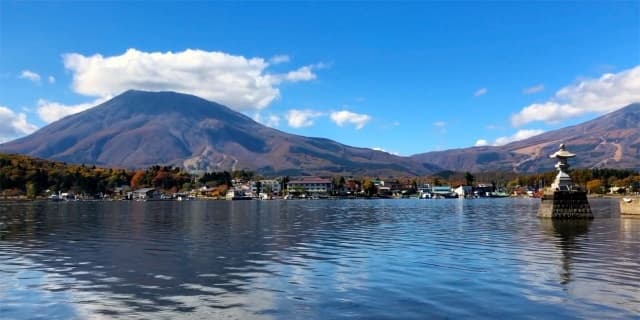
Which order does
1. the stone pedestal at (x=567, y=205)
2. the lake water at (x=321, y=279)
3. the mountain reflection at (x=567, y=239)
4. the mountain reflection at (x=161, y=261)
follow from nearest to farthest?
the lake water at (x=321, y=279)
the mountain reflection at (x=161, y=261)
the mountain reflection at (x=567, y=239)
the stone pedestal at (x=567, y=205)

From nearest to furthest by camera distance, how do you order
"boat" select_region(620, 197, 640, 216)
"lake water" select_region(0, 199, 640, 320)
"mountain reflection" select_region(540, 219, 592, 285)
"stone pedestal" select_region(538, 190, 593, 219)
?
"lake water" select_region(0, 199, 640, 320), "mountain reflection" select_region(540, 219, 592, 285), "stone pedestal" select_region(538, 190, 593, 219), "boat" select_region(620, 197, 640, 216)

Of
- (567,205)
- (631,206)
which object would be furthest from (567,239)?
(631,206)

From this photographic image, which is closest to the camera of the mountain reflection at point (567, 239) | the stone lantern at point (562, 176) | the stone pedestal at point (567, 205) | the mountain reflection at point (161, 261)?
the mountain reflection at point (161, 261)

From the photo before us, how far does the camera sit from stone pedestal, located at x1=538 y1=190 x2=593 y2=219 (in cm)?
6606

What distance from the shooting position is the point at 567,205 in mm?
66312

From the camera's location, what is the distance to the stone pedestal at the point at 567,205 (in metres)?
66.1

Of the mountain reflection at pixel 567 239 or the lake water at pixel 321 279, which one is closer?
→ the lake water at pixel 321 279

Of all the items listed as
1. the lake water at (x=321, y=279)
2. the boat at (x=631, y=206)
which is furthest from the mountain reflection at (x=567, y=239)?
the boat at (x=631, y=206)

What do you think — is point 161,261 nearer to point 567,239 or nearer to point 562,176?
point 567,239

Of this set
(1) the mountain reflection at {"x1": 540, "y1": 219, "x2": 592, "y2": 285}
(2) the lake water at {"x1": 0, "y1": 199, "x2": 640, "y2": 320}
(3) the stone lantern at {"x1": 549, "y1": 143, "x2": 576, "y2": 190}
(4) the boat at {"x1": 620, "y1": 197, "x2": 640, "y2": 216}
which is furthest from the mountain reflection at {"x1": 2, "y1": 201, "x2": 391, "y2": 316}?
(4) the boat at {"x1": 620, "y1": 197, "x2": 640, "y2": 216}

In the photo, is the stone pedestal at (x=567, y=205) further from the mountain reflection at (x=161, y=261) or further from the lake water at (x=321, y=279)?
the mountain reflection at (x=161, y=261)

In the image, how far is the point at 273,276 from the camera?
972 inches

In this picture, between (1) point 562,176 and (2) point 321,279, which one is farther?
(1) point 562,176

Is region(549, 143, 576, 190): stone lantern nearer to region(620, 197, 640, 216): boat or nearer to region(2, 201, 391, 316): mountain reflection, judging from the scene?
region(620, 197, 640, 216): boat
